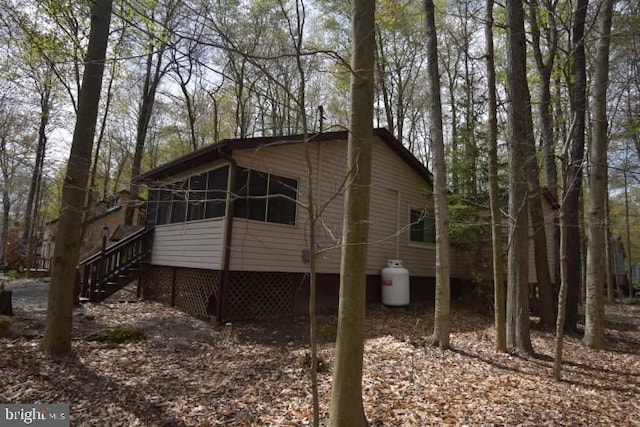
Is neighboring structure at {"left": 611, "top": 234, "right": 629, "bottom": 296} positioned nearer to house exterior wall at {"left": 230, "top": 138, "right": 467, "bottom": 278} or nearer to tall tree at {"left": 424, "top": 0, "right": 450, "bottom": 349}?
house exterior wall at {"left": 230, "top": 138, "right": 467, "bottom": 278}

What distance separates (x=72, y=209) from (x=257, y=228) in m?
3.77

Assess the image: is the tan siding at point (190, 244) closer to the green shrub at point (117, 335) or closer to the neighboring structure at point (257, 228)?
the neighboring structure at point (257, 228)

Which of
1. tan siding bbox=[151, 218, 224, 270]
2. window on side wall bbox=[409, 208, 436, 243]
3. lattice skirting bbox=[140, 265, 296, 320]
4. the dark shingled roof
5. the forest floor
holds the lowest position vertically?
the forest floor

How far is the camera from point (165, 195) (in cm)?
1109

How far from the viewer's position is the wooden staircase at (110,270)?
9.62m

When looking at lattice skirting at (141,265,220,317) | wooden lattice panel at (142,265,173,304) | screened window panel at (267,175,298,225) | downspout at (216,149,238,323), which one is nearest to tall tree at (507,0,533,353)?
screened window panel at (267,175,298,225)

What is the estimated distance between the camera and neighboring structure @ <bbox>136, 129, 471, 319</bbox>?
812cm

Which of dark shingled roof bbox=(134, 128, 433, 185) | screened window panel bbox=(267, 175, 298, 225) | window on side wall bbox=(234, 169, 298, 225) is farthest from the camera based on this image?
screened window panel bbox=(267, 175, 298, 225)

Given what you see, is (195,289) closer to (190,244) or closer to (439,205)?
(190,244)

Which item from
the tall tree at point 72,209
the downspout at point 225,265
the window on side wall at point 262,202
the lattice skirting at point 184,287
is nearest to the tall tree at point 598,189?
the window on side wall at point 262,202

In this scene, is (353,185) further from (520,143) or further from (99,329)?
(99,329)

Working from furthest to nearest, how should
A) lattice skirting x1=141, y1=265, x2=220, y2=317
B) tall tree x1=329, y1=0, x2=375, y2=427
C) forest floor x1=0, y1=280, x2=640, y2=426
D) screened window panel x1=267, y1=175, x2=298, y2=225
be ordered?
screened window panel x1=267, y1=175, x2=298, y2=225
lattice skirting x1=141, y1=265, x2=220, y2=317
forest floor x1=0, y1=280, x2=640, y2=426
tall tree x1=329, y1=0, x2=375, y2=427

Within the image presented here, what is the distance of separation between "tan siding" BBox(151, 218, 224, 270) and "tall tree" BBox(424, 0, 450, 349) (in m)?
4.34

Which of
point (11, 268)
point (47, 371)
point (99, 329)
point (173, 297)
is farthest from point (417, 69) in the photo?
point (11, 268)
